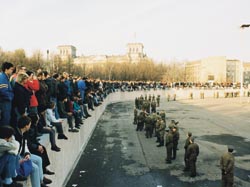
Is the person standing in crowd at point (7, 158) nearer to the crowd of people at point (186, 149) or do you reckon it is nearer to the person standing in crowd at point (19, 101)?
the person standing in crowd at point (19, 101)

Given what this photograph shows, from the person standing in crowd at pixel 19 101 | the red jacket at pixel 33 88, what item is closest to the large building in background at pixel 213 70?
the red jacket at pixel 33 88

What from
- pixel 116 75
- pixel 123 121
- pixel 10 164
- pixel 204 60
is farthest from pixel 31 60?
pixel 204 60

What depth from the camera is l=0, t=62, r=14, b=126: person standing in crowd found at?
22.5 feet

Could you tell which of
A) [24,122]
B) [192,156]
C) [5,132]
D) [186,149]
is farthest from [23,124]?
[186,149]

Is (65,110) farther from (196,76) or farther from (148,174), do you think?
(196,76)

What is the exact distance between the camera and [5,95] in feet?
22.5

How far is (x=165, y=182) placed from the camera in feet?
38.1

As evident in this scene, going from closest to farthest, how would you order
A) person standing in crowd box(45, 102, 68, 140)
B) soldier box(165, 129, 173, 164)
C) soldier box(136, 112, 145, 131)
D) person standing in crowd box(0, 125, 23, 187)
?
person standing in crowd box(0, 125, 23, 187) < person standing in crowd box(45, 102, 68, 140) < soldier box(165, 129, 173, 164) < soldier box(136, 112, 145, 131)

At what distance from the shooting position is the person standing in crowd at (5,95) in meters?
6.84

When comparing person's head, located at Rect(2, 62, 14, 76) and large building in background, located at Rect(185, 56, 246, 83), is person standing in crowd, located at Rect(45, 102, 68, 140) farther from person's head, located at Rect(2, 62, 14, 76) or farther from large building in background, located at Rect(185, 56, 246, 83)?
large building in background, located at Rect(185, 56, 246, 83)

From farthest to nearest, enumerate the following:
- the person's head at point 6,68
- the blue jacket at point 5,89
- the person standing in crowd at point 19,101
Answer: the person standing in crowd at point 19,101 → the person's head at point 6,68 → the blue jacket at point 5,89

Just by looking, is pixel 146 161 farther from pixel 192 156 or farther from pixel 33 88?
pixel 33 88

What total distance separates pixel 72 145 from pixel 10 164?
26.2 ft

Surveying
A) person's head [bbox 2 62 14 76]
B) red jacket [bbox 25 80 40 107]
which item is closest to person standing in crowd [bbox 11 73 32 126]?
person's head [bbox 2 62 14 76]
